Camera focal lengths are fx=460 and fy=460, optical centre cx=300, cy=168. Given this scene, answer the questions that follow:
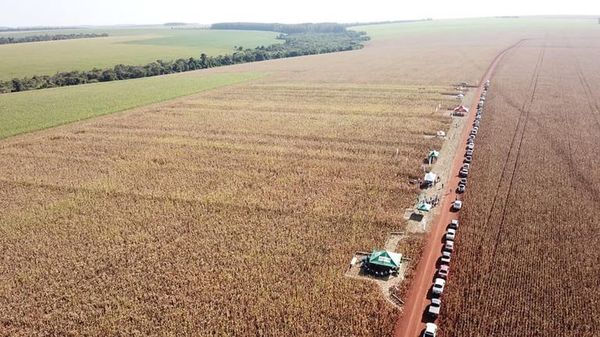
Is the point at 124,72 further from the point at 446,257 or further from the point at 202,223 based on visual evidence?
the point at 446,257

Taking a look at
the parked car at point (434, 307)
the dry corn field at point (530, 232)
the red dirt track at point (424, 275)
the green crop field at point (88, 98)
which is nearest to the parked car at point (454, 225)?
the red dirt track at point (424, 275)

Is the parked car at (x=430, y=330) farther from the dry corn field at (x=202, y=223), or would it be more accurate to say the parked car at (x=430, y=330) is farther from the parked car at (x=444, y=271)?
the parked car at (x=444, y=271)

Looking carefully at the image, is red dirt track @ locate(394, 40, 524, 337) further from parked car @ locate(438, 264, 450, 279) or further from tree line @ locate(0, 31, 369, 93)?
tree line @ locate(0, 31, 369, 93)

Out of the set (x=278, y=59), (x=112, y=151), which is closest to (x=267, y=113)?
(x=112, y=151)

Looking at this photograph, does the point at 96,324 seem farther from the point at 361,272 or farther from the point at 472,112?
the point at 472,112

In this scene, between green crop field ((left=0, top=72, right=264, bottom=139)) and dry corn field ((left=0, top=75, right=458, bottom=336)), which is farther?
green crop field ((left=0, top=72, right=264, bottom=139))

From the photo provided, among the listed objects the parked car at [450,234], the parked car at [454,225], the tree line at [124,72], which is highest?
the tree line at [124,72]

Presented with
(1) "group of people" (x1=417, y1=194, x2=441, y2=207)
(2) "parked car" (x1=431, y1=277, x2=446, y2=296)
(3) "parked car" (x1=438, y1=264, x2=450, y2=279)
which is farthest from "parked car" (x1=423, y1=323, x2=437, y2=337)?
(1) "group of people" (x1=417, y1=194, x2=441, y2=207)
